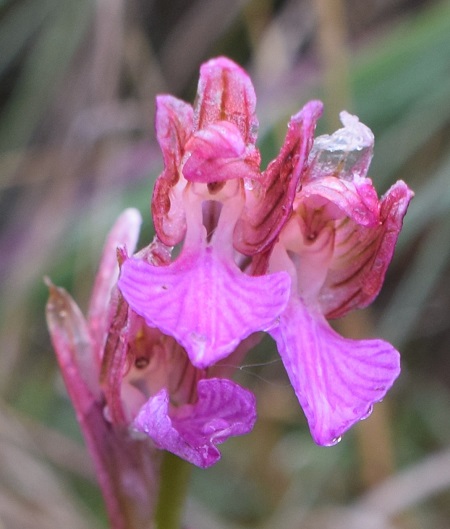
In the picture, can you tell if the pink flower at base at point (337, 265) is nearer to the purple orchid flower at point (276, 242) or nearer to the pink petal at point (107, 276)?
the purple orchid flower at point (276, 242)

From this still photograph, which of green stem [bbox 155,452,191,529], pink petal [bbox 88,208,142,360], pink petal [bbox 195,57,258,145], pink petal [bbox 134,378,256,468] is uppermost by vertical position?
pink petal [bbox 195,57,258,145]

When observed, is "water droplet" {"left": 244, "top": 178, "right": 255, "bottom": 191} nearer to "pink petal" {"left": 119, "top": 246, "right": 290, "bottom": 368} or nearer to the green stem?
"pink petal" {"left": 119, "top": 246, "right": 290, "bottom": 368}

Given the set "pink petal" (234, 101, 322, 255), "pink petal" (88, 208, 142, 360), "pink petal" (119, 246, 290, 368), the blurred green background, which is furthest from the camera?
the blurred green background

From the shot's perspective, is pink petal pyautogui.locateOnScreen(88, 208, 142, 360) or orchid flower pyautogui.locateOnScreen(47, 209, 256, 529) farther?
pink petal pyautogui.locateOnScreen(88, 208, 142, 360)

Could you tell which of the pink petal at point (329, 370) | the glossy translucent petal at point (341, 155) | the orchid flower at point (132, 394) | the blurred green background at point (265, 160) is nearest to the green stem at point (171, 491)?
the orchid flower at point (132, 394)

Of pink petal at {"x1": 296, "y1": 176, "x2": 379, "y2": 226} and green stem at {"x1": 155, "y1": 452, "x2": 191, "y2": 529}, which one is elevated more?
pink petal at {"x1": 296, "y1": 176, "x2": 379, "y2": 226}

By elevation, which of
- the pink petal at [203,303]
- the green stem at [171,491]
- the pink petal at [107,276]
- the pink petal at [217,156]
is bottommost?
the green stem at [171,491]


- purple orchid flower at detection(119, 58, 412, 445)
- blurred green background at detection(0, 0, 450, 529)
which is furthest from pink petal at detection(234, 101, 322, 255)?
blurred green background at detection(0, 0, 450, 529)

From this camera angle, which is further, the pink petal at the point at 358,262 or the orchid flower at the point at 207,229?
the pink petal at the point at 358,262
